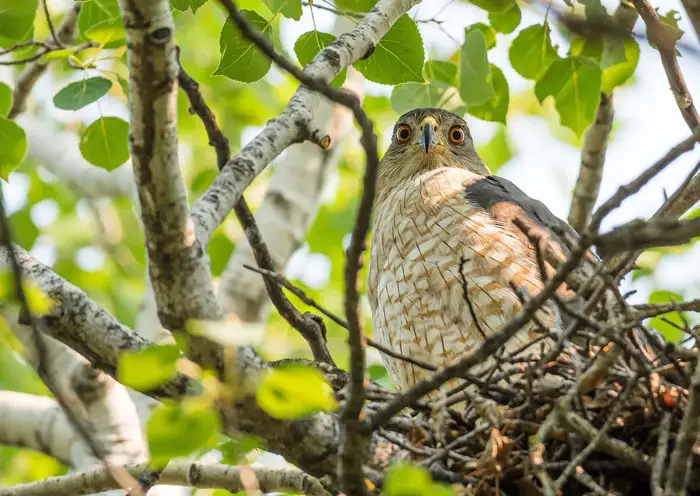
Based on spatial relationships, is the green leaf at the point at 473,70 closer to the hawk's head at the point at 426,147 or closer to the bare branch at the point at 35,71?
the hawk's head at the point at 426,147

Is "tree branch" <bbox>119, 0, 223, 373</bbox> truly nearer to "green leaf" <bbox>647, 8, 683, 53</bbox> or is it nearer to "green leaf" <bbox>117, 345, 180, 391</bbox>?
"green leaf" <bbox>117, 345, 180, 391</bbox>

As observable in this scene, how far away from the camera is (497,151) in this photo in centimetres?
972

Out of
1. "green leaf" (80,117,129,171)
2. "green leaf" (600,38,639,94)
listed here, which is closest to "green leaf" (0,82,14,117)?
"green leaf" (80,117,129,171)

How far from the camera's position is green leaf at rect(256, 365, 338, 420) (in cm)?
193

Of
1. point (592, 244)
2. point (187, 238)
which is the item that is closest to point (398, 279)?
point (187, 238)

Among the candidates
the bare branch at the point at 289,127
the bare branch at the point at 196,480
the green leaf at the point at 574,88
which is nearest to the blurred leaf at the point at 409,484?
the bare branch at the point at 289,127

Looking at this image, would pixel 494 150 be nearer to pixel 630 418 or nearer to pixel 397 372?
pixel 397 372

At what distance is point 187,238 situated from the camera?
244 cm

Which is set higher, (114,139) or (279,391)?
(114,139)

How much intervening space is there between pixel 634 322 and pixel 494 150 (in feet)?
23.7

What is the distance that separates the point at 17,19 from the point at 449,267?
206cm

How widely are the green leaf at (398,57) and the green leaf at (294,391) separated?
2.31 meters

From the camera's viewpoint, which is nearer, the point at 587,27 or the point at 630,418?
the point at 587,27

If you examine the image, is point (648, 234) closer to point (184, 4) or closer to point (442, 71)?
point (184, 4)
